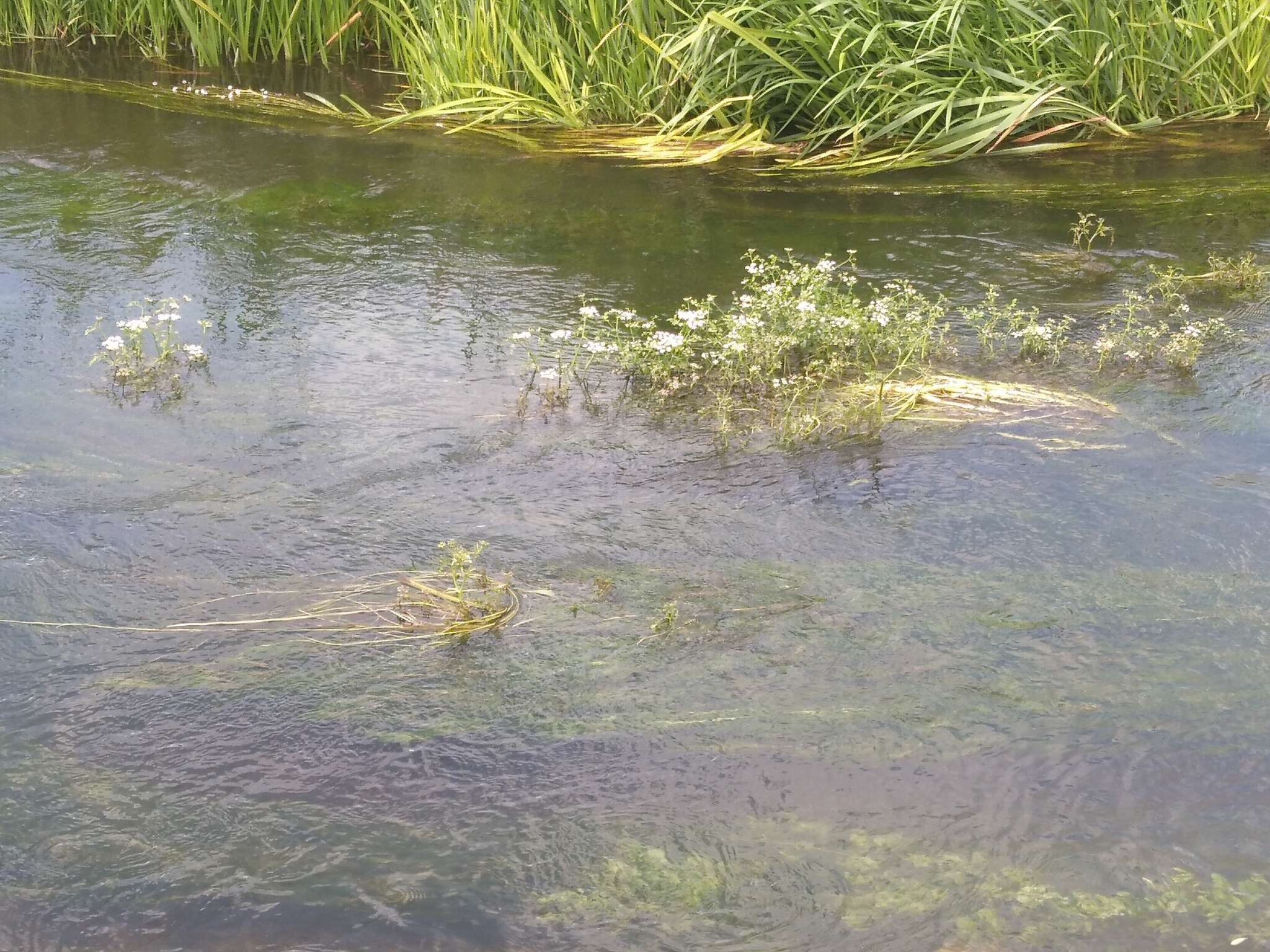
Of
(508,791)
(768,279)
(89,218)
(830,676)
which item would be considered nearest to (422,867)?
(508,791)

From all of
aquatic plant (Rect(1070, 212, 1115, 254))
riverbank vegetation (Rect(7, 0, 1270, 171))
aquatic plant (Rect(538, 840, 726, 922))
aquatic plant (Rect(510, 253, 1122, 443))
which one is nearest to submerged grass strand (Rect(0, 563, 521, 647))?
aquatic plant (Rect(538, 840, 726, 922))

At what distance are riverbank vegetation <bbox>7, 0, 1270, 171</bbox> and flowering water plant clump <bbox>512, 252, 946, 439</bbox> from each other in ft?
7.06

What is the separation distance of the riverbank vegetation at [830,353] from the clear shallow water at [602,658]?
14 centimetres

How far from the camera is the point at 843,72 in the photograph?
6609mm

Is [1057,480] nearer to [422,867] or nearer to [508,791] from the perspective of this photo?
[508,791]

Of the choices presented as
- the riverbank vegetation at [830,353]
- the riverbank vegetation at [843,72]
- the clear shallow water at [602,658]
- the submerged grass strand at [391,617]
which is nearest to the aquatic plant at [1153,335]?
the riverbank vegetation at [830,353]

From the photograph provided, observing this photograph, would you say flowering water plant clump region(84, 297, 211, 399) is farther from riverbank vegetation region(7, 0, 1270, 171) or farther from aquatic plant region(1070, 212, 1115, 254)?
aquatic plant region(1070, 212, 1115, 254)

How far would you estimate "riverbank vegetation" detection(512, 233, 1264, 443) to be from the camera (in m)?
4.24

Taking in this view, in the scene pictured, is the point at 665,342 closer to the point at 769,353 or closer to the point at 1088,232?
the point at 769,353

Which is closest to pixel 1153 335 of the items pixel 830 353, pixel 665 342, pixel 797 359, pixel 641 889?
pixel 830 353

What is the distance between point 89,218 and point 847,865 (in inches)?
189

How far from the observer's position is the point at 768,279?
5105 mm

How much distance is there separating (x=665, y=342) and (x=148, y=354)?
1822mm

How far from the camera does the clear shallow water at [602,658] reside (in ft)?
7.88
